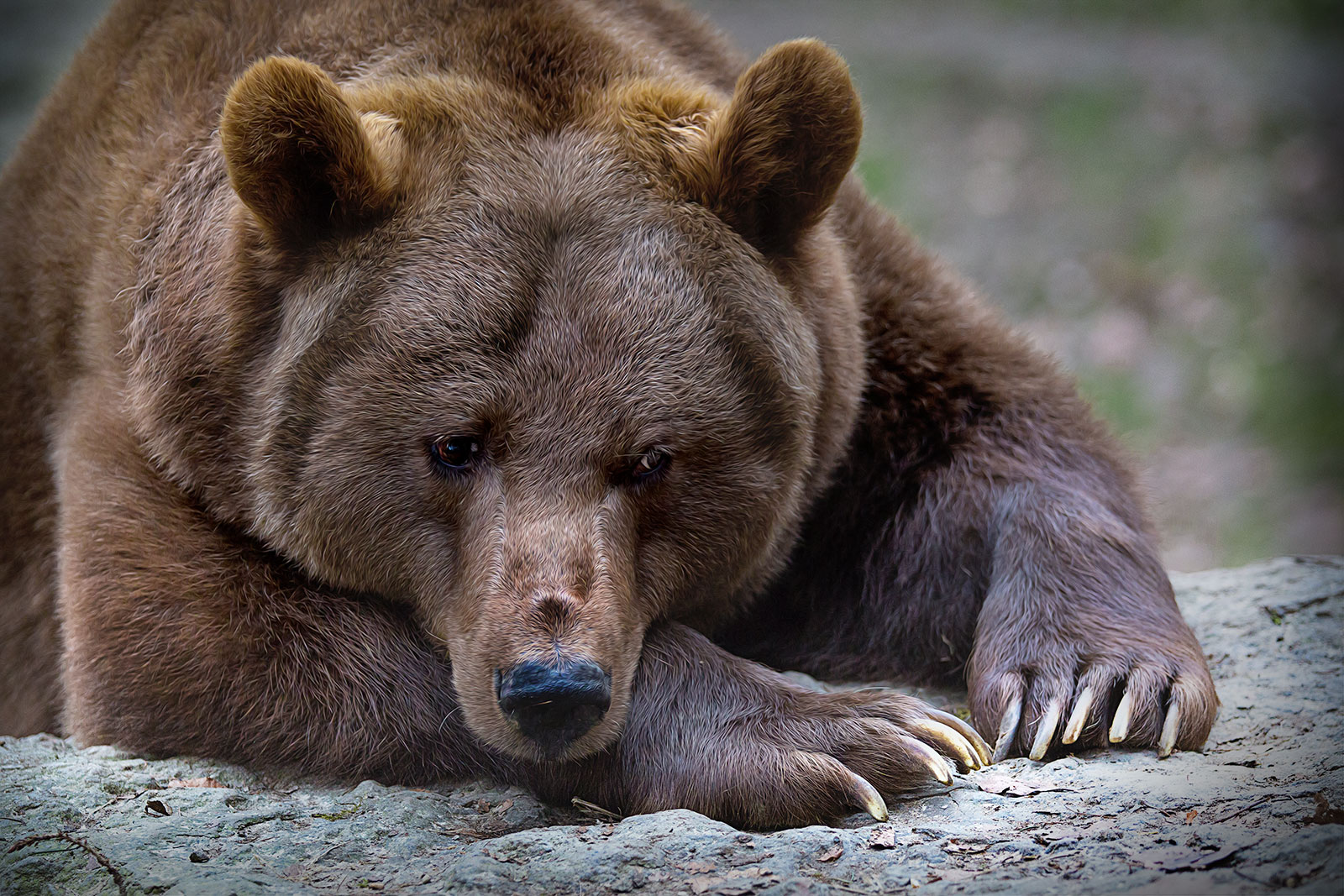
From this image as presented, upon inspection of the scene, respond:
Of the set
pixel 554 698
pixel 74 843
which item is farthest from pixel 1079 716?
pixel 74 843

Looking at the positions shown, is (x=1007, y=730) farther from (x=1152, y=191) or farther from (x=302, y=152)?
(x=1152, y=191)

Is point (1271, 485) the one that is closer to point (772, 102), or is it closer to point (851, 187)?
point (851, 187)

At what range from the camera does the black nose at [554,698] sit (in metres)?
3.04

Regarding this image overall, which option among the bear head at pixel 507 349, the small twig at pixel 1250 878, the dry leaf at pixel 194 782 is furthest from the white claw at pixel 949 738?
the dry leaf at pixel 194 782

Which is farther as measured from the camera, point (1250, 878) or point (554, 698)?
point (554, 698)

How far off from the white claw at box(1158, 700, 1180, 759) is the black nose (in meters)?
1.62

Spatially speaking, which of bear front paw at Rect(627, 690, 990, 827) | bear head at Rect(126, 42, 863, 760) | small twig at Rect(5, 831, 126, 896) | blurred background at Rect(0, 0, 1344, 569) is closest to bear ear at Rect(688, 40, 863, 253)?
bear head at Rect(126, 42, 863, 760)

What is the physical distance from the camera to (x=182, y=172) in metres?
3.99

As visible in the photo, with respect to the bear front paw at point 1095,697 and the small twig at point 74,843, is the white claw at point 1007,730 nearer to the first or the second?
the bear front paw at point 1095,697

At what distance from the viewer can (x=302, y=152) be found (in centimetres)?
340

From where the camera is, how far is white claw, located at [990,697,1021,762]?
3.63 m

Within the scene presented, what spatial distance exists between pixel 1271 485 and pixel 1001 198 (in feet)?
14.3

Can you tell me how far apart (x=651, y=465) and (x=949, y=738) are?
109 centimetres

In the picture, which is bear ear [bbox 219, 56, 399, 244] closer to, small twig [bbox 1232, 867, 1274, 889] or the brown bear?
the brown bear
